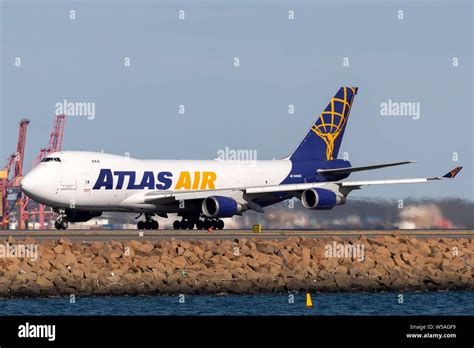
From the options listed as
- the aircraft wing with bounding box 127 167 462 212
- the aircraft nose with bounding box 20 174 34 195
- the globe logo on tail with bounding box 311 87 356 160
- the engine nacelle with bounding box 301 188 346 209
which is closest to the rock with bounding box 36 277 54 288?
the aircraft nose with bounding box 20 174 34 195

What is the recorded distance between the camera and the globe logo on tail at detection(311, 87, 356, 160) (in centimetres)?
7712

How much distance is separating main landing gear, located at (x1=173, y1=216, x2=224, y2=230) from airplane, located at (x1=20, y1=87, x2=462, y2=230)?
6 cm

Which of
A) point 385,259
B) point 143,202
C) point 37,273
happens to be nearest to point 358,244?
point 385,259

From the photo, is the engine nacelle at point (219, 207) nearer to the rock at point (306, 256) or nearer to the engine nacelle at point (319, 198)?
the engine nacelle at point (319, 198)

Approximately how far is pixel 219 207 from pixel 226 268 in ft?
76.5

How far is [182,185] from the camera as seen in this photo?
67.8 m

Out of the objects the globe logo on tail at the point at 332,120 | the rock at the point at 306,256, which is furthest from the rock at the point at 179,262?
the globe logo on tail at the point at 332,120

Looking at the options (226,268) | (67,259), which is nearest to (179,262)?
(226,268)

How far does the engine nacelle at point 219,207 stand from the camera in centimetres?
6425

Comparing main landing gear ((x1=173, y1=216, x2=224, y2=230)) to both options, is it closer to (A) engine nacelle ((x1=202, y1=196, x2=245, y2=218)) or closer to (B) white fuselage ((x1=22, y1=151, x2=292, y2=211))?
(B) white fuselage ((x1=22, y1=151, x2=292, y2=211))

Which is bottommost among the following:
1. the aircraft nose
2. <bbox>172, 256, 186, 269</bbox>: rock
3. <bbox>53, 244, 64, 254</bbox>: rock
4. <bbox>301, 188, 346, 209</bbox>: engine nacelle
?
A: <bbox>172, 256, 186, 269</bbox>: rock

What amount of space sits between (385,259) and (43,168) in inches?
998

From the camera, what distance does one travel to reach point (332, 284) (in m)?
40.3
